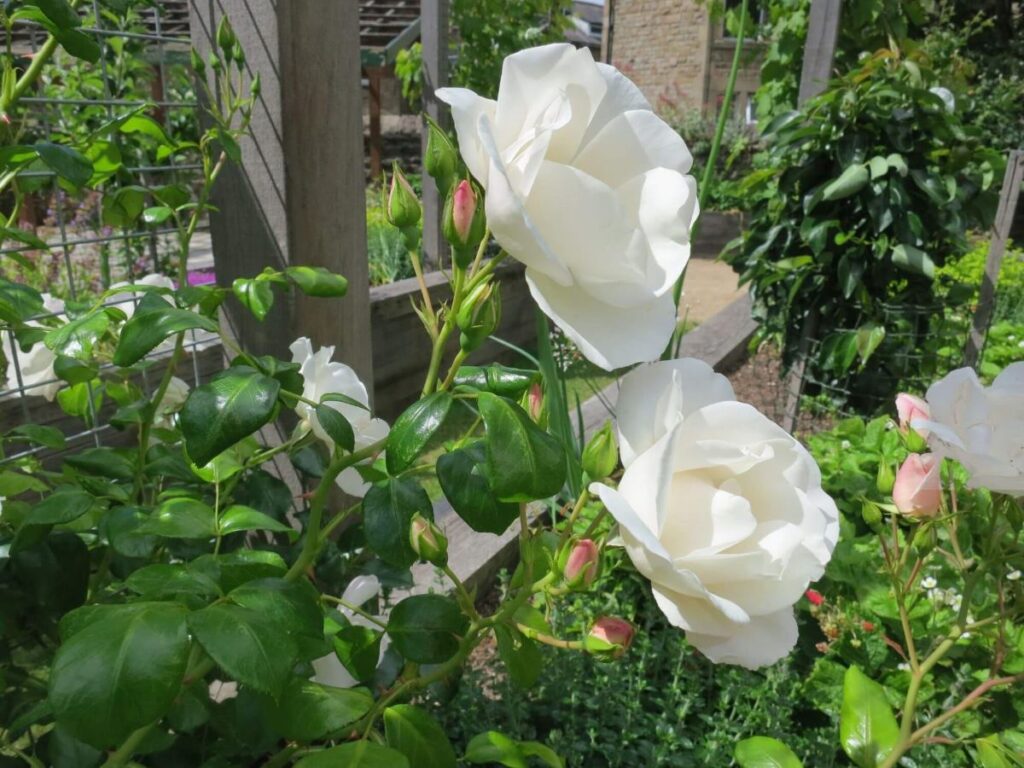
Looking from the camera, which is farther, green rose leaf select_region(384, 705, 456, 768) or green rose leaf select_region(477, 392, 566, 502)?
green rose leaf select_region(384, 705, 456, 768)

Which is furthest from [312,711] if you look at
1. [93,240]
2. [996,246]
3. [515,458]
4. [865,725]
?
[996,246]

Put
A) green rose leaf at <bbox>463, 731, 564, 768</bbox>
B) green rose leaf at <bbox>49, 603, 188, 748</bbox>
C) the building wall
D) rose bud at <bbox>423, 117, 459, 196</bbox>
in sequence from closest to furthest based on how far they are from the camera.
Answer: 1. green rose leaf at <bbox>49, 603, 188, 748</bbox>
2. rose bud at <bbox>423, 117, 459, 196</bbox>
3. green rose leaf at <bbox>463, 731, 564, 768</bbox>
4. the building wall

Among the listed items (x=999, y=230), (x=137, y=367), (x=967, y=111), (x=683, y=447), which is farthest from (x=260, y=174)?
(x=967, y=111)

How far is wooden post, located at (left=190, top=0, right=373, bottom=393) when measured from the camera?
1.21m

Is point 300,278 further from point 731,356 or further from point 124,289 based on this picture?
point 731,356

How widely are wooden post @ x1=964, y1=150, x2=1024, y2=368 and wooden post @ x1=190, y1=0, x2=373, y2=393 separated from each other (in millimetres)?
2459

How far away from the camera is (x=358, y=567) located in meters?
1.05

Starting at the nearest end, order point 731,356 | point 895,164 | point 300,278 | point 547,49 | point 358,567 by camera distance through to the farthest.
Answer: point 547,49
point 300,278
point 358,567
point 895,164
point 731,356

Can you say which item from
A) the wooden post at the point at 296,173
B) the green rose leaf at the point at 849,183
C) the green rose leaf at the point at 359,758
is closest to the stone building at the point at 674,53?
the green rose leaf at the point at 849,183

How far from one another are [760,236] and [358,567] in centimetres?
256

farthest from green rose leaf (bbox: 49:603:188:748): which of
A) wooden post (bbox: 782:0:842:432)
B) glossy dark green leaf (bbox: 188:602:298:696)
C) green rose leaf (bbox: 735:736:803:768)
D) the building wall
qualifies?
the building wall

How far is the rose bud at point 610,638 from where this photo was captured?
0.57 metres

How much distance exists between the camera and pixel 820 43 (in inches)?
120

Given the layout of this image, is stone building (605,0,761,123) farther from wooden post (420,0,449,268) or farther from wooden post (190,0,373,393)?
wooden post (190,0,373,393)
